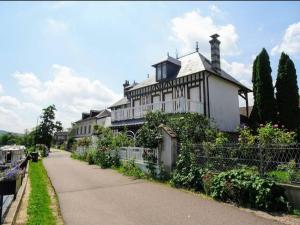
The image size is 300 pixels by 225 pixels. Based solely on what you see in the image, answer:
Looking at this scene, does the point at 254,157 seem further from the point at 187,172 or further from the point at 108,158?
the point at 108,158

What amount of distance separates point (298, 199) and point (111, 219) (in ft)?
14.9

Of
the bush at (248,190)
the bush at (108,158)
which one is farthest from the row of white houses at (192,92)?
the bush at (248,190)

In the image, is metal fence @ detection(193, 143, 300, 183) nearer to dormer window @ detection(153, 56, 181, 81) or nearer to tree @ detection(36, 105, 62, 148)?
dormer window @ detection(153, 56, 181, 81)

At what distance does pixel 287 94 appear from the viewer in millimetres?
16219

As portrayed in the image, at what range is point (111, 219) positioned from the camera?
6113mm

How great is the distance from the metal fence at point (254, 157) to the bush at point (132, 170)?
3.68 m

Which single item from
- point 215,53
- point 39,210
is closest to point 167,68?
point 215,53

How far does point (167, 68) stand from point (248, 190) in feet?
45.3

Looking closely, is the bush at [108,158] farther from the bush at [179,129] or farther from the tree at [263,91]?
the tree at [263,91]

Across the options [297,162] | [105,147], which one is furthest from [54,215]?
[105,147]

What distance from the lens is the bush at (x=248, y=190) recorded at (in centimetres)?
644

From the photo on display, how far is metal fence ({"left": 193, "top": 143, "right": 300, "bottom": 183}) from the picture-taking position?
6.59 metres

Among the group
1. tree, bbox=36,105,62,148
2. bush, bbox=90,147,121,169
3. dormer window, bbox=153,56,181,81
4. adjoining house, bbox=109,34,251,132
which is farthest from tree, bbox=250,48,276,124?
tree, bbox=36,105,62,148

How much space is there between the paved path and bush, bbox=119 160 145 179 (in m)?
2.09
